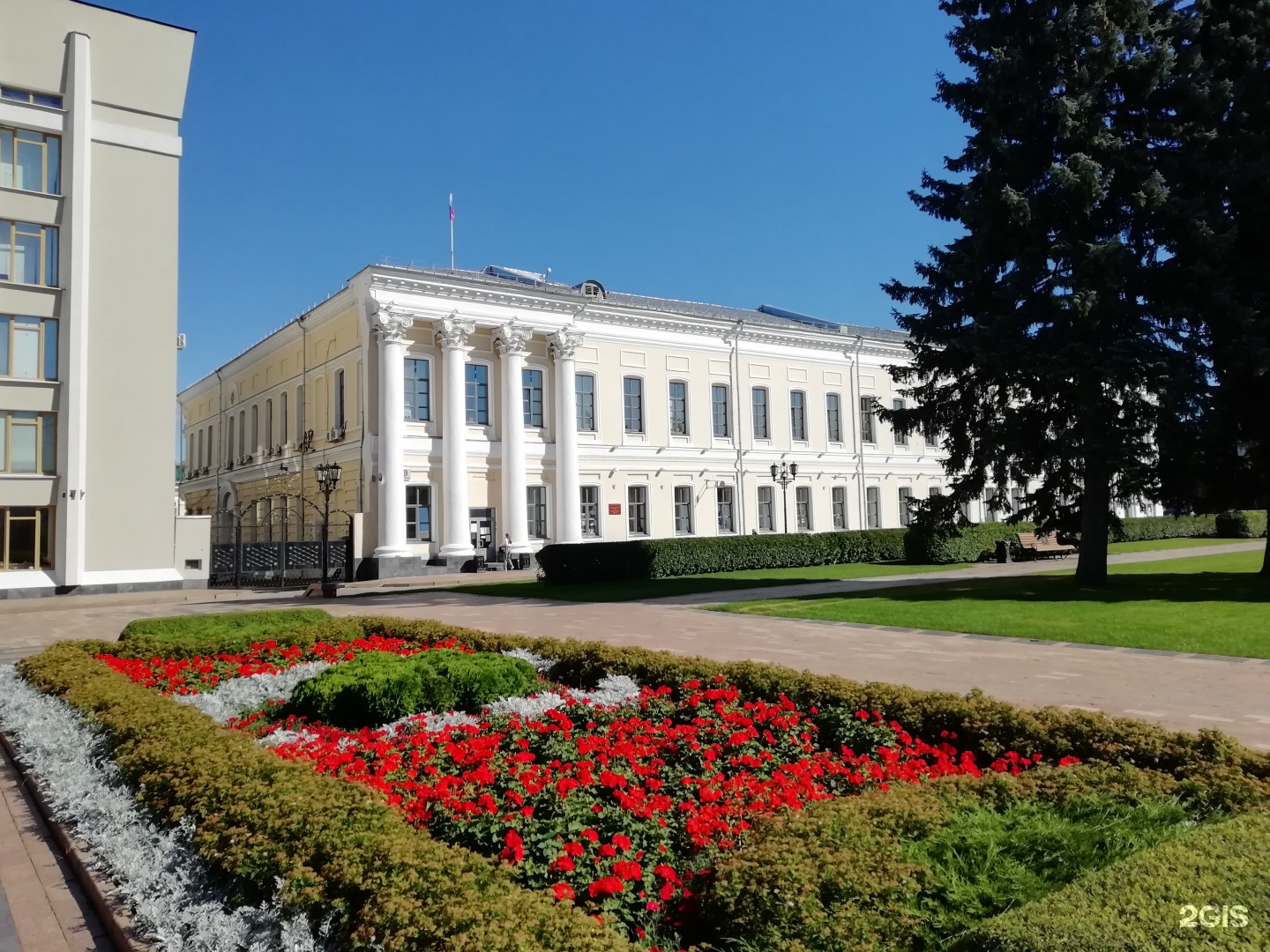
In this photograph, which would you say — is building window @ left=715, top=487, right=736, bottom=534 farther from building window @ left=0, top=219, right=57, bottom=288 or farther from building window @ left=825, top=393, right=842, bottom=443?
building window @ left=0, top=219, right=57, bottom=288

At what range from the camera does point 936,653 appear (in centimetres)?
1029

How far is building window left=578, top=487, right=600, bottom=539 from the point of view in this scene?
36375mm

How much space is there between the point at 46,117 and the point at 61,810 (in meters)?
28.1

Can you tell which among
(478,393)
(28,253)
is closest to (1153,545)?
(478,393)

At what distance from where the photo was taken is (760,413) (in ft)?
136

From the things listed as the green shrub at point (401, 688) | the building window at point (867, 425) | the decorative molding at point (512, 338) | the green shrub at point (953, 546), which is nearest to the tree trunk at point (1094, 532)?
the green shrub at point (953, 546)

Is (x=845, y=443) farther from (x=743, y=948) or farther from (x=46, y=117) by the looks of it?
(x=743, y=948)

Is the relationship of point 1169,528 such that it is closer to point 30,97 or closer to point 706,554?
point 706,554

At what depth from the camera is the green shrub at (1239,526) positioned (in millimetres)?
45219

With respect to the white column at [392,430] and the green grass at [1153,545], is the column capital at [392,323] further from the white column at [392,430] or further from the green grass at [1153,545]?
the green grass at [1153,545]

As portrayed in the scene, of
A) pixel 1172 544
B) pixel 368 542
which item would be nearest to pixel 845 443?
pixel 1172 544

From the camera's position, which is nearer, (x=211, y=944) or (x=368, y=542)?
(x=211, y=944)

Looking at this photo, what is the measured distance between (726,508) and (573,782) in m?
35.4

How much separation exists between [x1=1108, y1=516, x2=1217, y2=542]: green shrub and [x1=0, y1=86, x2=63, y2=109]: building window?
152ft
